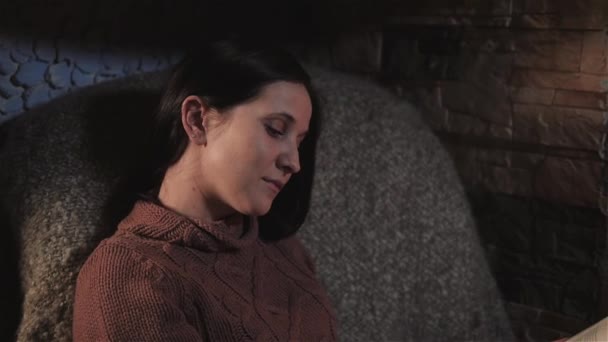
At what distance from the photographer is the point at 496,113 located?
166 cm

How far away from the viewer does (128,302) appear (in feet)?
2.95

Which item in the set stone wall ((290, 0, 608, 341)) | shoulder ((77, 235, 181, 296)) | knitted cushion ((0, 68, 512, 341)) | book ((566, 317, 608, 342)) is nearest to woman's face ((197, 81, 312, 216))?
shoulder ((77, 235, 181, 296))

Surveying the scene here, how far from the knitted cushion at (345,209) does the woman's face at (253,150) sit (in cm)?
25

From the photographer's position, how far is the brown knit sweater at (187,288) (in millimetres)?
901

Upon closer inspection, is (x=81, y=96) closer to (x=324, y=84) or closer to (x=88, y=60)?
(x=88, y=60)

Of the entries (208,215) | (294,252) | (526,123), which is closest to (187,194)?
(208,215)

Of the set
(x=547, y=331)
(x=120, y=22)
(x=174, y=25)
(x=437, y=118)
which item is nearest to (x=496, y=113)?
(x=437, y=118)

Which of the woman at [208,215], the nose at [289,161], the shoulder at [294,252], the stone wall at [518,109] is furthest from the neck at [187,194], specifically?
the stone wall at [518,109]

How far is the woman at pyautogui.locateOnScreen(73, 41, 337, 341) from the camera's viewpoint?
92 cm

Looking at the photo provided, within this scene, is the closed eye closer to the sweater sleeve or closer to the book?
the sweater sleeve

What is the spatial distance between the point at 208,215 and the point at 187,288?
14 cm

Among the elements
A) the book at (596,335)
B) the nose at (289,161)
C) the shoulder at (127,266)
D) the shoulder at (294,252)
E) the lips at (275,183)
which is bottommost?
the shoulder at (294,252)

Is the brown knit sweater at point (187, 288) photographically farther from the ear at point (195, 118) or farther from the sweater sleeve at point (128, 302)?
the ear at point (195, 118)

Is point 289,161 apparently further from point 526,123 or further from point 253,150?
point 526,123
